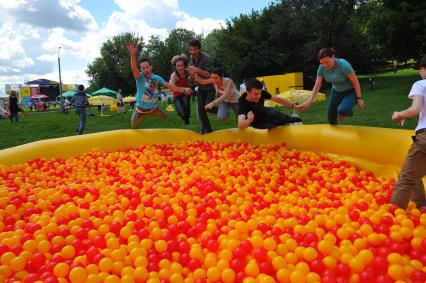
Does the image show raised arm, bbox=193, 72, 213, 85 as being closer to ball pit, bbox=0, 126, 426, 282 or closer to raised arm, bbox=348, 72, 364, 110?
ball pit, bbox=0, 126, 426, 282

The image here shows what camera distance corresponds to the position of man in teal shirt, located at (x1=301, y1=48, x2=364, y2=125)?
4.63 m

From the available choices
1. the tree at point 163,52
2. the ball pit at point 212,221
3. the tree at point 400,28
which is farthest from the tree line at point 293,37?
the ball pit at point 212,221

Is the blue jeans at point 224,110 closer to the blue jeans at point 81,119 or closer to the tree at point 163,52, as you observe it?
the blue jeans at point 81,119

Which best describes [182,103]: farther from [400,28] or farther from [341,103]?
[400,28]

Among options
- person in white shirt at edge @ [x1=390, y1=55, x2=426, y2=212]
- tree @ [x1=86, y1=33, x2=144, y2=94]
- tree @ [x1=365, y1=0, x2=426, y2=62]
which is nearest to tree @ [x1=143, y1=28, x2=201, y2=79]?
tree @ [x1=86, y1=33, x2=144, y2=94]

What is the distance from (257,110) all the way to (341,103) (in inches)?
43.6

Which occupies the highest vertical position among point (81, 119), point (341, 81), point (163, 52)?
point (163, 52)

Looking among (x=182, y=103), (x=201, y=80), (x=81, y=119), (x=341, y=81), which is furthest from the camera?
(x=81, y=119)

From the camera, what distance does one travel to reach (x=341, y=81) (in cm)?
477

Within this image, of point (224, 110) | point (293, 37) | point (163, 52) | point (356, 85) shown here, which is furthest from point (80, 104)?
point (163, 52)

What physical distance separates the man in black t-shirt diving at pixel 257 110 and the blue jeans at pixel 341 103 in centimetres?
46

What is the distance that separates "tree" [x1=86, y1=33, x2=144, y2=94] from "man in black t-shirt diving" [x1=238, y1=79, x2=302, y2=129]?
147 feet

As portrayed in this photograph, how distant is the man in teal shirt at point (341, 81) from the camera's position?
15.2 feet

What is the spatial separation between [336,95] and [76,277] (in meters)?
3.92
